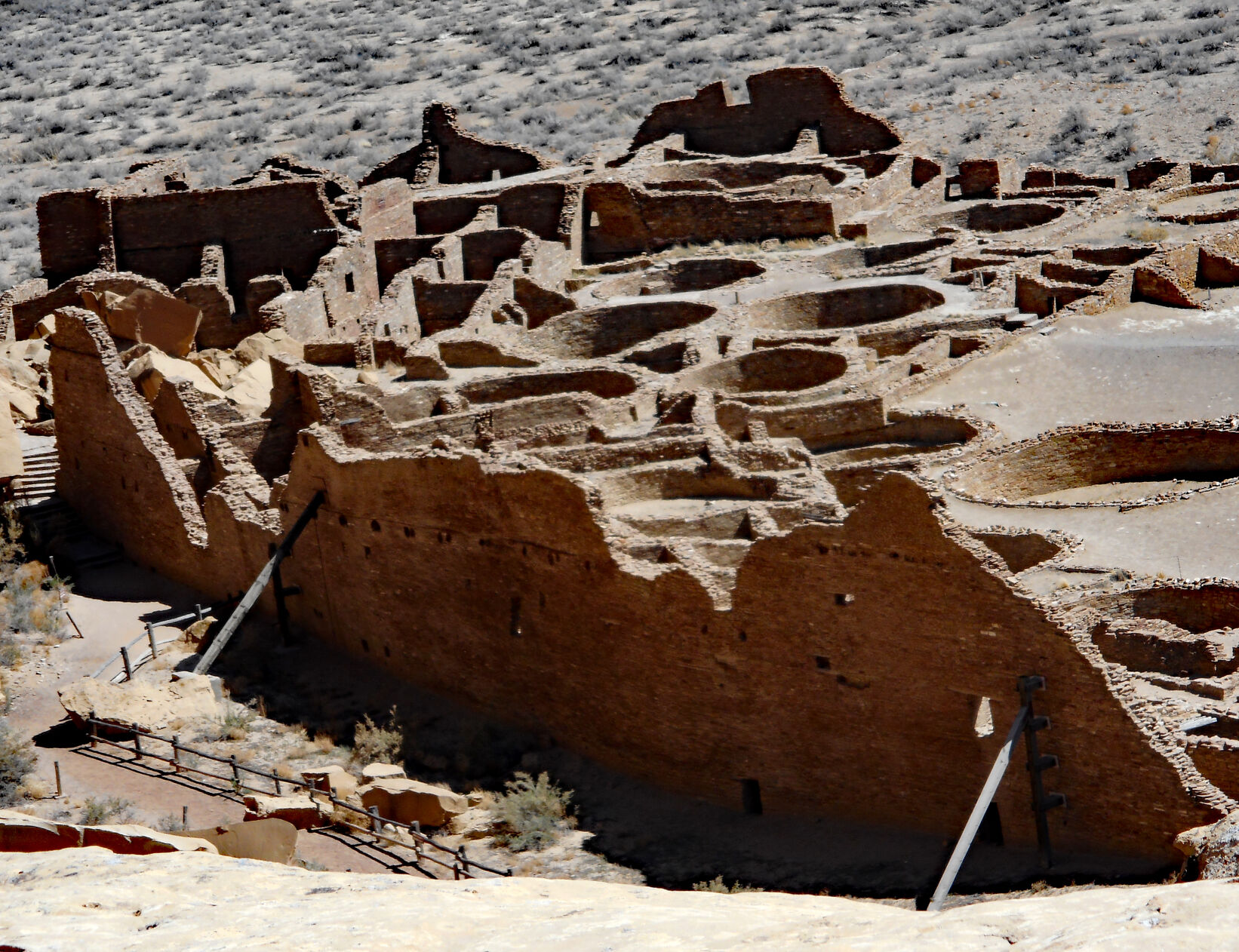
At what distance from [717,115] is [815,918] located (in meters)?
41.6

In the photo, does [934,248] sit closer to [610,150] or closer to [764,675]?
[610,150]

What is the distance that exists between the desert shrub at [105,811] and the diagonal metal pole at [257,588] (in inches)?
168

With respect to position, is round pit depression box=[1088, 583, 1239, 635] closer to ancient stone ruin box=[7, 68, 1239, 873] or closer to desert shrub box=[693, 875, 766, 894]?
ancient stone ruin box=[7, 68, 1239, 873]

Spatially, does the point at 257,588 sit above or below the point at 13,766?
above

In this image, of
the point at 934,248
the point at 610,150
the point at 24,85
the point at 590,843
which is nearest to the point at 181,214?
the point at 610,150

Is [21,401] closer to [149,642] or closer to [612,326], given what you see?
[149,642]

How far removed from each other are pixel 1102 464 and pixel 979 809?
35.7ft

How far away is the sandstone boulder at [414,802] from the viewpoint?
2198 cm

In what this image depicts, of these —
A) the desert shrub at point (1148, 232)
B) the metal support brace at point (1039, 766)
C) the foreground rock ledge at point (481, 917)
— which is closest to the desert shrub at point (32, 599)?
the metal support brace at point (1039, 766)

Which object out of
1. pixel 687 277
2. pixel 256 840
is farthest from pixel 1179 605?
pixel 687 277

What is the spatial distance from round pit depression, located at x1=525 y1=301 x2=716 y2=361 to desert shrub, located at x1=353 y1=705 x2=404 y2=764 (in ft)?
44.0

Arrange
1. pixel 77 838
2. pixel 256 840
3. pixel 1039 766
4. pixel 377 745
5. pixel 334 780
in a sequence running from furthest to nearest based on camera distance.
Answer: pixel 377 745, pixel 334 780, pixel 1039 766, pixel 256 840, pixel 77 838

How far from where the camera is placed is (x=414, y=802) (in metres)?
22.0

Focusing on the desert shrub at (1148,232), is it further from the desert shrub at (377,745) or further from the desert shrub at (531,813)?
the desert shrub at (531,813)
